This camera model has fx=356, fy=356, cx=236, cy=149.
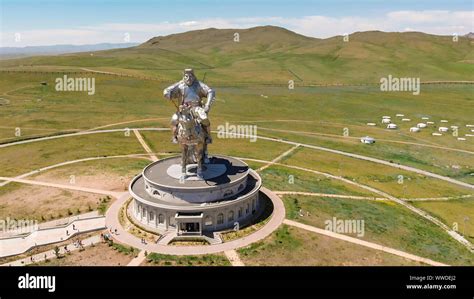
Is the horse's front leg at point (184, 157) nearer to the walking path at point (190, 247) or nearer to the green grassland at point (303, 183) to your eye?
the walking path at point (190, 247)

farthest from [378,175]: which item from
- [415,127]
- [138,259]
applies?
[138,259]

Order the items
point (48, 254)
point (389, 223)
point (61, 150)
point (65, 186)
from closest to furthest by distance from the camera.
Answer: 1. point (48, 254)
2. point (389, 223)
3. point (65, 186)
4. point (61, 150)

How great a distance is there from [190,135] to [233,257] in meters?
17.9

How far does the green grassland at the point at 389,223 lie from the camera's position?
156 ft

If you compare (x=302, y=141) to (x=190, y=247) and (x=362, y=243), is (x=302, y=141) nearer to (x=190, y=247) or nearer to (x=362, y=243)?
(x=362, y=243)

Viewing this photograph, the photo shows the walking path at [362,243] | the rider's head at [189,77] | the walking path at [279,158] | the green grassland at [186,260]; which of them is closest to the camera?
the green grassland at [186,260]

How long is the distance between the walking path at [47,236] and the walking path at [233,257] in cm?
1833

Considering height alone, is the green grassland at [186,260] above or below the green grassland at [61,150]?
below

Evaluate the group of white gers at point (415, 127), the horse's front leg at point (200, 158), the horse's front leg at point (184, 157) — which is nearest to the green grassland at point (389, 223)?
the horse's front leg at point (200, 158)

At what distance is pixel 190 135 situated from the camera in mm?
50469

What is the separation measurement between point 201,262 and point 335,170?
44267 millimetres

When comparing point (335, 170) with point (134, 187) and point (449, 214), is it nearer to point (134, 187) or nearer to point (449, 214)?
point (449, 214)

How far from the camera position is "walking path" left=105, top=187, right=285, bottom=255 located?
144ft

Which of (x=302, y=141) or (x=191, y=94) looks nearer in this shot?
(x=191, y=94)
